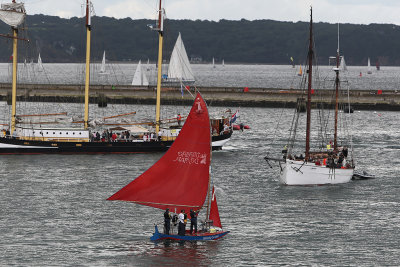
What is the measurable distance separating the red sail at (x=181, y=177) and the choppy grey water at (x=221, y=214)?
262 cm

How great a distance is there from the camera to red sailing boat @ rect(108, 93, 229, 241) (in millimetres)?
48812

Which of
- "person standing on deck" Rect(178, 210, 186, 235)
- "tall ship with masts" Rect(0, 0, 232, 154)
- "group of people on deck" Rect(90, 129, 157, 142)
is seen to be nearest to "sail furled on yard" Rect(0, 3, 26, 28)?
"tall ship with masts" Rect(0, 0, 232, 154)

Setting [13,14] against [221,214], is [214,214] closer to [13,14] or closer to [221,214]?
[221,214]

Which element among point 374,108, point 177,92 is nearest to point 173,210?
point 374,108

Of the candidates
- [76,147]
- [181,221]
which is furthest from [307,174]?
[76,147]

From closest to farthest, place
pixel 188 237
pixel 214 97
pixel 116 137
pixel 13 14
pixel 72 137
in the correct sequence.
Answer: pixel 188 237 < pixel 72 137 < pixel 116 137 < pixel 13 14 < pixel 214 97

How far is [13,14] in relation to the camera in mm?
95500

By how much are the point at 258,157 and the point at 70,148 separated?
811 inches

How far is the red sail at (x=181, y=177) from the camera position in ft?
160

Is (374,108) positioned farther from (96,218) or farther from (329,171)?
(96,218)

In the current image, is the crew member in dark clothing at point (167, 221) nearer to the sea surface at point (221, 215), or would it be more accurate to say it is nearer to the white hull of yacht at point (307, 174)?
the sea surface at point (221, 215)

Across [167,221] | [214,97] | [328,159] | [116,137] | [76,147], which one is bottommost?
[167,221]

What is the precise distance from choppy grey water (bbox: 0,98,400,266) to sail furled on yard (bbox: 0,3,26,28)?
16.9m

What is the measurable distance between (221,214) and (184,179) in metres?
9.81
